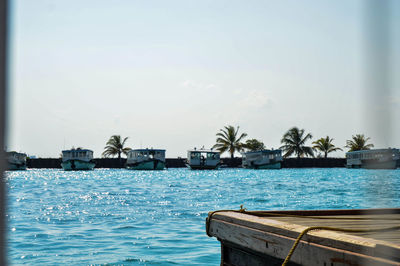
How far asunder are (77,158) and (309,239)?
61.1 m

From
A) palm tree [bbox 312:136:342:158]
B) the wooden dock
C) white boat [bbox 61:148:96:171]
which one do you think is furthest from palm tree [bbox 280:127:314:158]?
the wooden dock

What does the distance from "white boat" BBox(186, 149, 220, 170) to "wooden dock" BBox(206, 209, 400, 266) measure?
60.4 meters

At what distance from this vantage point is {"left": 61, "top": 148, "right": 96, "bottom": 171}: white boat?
6119 centimetres

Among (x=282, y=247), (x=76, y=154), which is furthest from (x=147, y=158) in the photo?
(x=282, y=247)

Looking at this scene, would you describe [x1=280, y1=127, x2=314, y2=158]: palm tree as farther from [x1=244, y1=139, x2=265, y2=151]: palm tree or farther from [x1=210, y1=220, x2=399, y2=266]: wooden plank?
[x1=210, y1=220, x2=399, y2=266]: wooden plank

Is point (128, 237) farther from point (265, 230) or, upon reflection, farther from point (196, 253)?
point (265, 230)

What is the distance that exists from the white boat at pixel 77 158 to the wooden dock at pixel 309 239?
2298 inches

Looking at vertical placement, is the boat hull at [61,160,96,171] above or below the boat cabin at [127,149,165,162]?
below

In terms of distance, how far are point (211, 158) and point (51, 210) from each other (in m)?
51.0

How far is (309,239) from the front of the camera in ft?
10.3

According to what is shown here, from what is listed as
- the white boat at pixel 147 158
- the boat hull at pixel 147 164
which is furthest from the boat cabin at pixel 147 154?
the boat hull at pixel 147 164

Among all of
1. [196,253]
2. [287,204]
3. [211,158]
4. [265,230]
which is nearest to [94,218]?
[196,253]

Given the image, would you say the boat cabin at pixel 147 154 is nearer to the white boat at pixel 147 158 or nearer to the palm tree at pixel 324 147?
the white boat at pixel 147 158

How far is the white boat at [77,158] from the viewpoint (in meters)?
61.2
